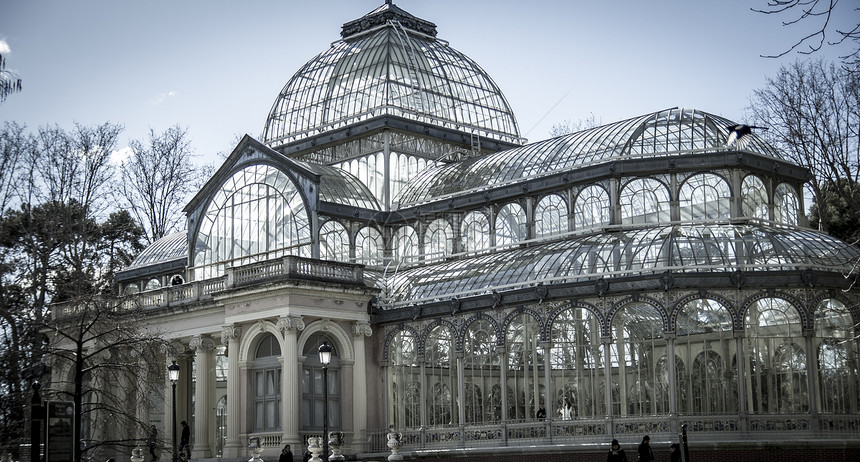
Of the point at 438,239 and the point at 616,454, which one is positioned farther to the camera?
the point at 438,239

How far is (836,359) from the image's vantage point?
119 ft

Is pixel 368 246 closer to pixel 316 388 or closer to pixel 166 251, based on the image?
pixel 316 388

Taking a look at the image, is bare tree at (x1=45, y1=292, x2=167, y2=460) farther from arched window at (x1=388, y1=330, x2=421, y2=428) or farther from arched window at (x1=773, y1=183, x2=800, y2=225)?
arched window at (x1=773, y1=183, x2=800, y2=225)

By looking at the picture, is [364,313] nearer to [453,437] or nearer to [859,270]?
[453,437]

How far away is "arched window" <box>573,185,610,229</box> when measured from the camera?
137ft

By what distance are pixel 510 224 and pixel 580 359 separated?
23.3 feet

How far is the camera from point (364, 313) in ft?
142

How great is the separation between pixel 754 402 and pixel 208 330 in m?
19.7

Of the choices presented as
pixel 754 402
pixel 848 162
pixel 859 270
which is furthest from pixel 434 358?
pixel 848 162

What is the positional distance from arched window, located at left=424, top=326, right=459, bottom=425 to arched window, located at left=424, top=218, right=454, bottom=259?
4.93m

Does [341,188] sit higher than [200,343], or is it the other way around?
[341,188]

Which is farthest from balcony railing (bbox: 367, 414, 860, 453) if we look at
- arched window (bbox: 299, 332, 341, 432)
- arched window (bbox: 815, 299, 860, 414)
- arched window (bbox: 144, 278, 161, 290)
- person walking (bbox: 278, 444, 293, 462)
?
arched window (bbox: 144, 278, 161, 290)

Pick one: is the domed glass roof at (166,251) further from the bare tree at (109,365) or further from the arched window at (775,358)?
the arched window at (775,358)

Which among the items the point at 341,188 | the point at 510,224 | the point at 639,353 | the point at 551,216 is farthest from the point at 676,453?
the point at 341,188
